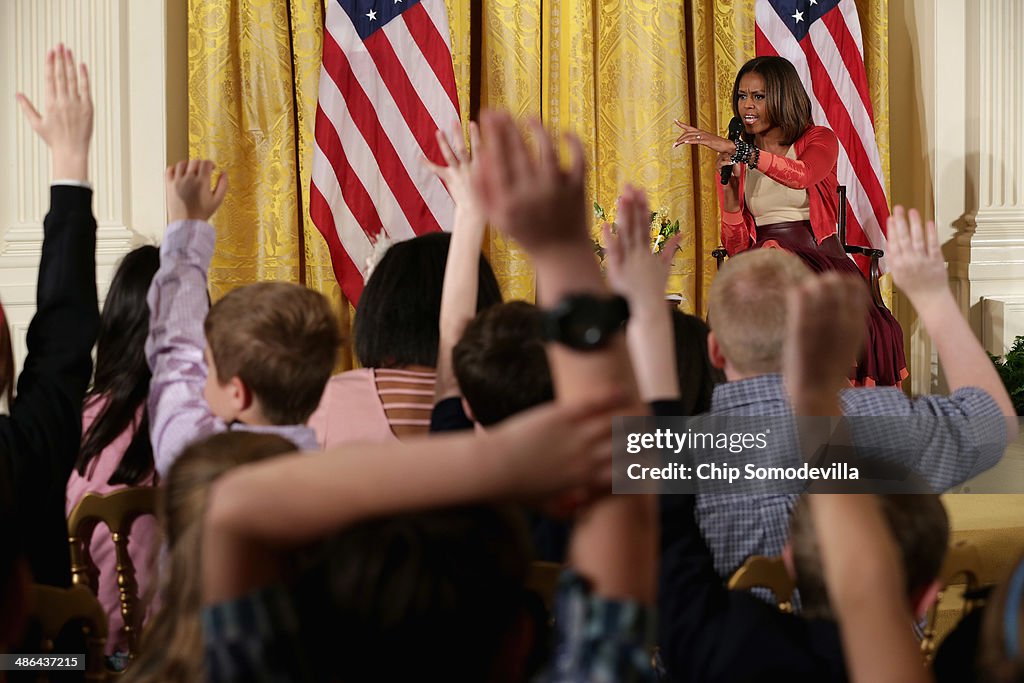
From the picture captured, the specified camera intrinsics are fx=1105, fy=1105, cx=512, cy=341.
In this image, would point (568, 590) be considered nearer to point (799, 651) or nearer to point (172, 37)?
point (799, 651)

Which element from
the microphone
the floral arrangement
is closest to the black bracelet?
the microphone

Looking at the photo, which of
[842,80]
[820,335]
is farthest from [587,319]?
[842,80]

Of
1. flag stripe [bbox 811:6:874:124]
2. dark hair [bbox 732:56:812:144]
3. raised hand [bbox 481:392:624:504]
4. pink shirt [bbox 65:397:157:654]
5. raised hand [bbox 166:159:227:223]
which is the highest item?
flag stripe [bbox 811:6:874:124]

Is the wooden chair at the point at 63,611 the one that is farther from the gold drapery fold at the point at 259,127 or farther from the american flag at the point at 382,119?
the gold drapery fold at the point at 259,127

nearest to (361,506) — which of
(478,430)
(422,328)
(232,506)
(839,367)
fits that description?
(232,506)

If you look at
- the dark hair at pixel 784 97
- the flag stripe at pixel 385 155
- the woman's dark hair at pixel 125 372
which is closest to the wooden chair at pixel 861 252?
the dark hair at pixel 784 97

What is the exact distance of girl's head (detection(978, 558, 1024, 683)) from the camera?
2.69 feet

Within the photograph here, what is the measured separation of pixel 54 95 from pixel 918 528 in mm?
1482

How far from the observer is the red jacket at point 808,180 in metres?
4.89

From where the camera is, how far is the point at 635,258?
4.32 ft

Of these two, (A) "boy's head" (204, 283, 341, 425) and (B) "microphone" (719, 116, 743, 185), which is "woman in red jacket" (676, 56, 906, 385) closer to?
(B) "microphone" (719, 116, 743, 185)

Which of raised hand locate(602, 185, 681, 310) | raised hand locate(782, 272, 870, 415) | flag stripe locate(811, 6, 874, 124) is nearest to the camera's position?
raised hand locate(782, 272, 870, 415)

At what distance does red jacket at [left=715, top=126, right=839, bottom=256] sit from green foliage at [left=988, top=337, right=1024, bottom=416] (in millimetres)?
1000

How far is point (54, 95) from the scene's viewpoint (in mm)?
1823
